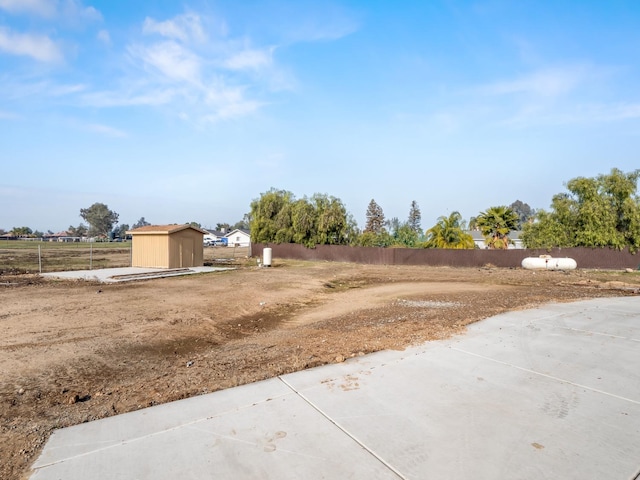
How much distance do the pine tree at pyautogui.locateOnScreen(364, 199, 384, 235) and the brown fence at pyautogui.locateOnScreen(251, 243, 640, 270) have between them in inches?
1864

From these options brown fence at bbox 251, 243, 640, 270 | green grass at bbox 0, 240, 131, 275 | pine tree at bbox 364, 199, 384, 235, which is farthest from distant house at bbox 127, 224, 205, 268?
pine tree at bbox 364, 199, 384, 235

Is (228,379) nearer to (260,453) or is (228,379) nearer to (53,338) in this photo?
(260,453)

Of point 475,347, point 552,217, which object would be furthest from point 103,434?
point 552,217

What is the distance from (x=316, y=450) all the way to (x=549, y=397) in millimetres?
2416

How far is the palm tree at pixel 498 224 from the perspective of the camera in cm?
3375

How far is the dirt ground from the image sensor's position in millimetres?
3885

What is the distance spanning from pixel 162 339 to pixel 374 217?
76597 mm

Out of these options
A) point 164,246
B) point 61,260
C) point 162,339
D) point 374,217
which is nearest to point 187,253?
point 164,246

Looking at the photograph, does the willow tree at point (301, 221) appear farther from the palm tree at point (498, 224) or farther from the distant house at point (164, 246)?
the distant house at point (164, 246)

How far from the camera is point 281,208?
1529 inches

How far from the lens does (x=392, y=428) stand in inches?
119

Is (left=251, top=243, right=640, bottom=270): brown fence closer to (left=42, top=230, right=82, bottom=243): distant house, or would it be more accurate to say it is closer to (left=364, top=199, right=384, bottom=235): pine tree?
(left=364, top=199, right=384, bottom=235): pine tree

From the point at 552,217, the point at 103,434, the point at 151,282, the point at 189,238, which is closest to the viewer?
the point at 103,434

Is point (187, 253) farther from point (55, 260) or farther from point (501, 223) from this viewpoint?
point (501, 223)
